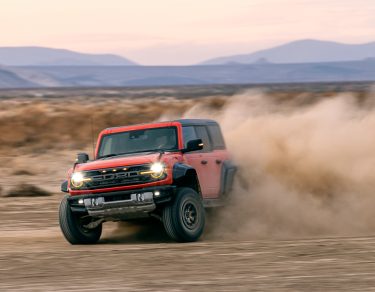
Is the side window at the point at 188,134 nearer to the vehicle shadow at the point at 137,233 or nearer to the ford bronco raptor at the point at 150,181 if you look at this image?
the ford bronco raptor at the point at 150,181

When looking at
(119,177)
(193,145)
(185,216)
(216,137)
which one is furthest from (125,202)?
(216,137)

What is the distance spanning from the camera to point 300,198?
1532 centimetres

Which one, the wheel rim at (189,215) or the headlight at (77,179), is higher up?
the headlight at (77,179)

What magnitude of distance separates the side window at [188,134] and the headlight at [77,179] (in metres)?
1.65

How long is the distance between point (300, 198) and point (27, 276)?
6.93 meters

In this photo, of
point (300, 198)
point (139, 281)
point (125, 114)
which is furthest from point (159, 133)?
point (125, 114)

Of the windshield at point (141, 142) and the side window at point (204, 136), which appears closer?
the windshield at point (141, 142)

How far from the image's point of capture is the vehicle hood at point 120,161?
12.2 m

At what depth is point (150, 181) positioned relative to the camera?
1217cm

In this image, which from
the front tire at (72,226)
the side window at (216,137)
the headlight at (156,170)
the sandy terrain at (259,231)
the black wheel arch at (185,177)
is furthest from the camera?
the side window at (216,137)

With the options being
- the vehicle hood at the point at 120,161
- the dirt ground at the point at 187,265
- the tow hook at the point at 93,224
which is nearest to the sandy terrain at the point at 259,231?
the dirt ground at the point at 187,265

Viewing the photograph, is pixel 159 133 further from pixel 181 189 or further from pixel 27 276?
pixel 27 276

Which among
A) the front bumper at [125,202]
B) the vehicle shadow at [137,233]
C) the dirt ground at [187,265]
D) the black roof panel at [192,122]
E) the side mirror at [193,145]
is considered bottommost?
the vehicle shadow at [137,233]

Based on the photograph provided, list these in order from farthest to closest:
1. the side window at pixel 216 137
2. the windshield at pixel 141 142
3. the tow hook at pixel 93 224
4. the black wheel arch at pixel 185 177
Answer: the side window at pixel 216 137
the windshield at pixel 141 142
the tow hook at pixel 93 224
the black wheel arch at pixel 185 177
